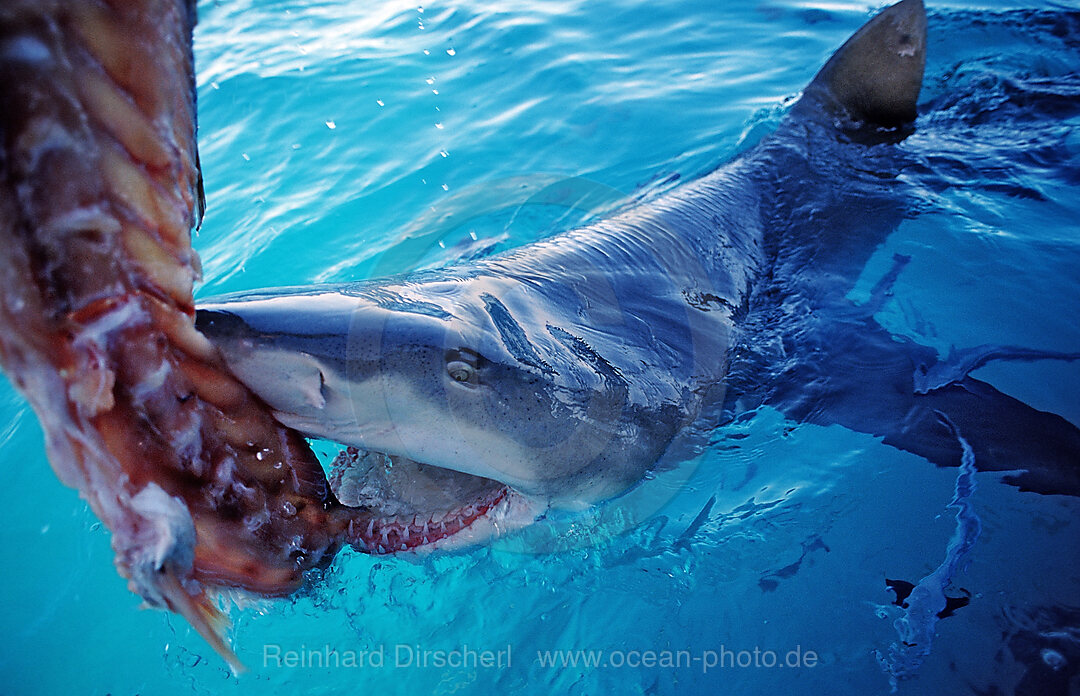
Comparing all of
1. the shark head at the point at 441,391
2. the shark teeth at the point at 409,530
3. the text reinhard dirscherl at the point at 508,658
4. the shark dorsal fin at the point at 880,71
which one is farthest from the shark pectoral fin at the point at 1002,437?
the shark dorsal fin at the point at 880,71

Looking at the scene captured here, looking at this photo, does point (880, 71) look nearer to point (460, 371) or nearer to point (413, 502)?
point (460, 371)

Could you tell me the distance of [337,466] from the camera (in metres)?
1.87

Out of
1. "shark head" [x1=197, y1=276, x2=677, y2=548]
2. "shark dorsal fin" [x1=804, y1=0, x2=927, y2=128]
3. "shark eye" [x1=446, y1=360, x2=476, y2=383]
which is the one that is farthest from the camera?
"shark dorsal fin" [x1=804, y1=0, x2=927, y2=128]

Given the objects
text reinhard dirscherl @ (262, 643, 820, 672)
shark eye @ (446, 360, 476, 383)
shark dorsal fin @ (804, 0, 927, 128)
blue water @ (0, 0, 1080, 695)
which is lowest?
text reinhard dirscherl @ (262, 643, 820, 672)

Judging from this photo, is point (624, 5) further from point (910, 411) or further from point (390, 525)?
point (390, 525)

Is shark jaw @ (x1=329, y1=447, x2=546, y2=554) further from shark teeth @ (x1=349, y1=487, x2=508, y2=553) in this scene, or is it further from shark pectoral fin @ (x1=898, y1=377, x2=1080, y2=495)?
shark pectoral fin @ (x1=898, y1=377, x2=1080, y2=495)

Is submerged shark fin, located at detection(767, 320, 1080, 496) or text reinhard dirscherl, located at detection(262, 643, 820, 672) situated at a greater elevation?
submerged shark fin, located at detection(767, 320, 1080, 496)

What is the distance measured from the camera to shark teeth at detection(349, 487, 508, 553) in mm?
1768

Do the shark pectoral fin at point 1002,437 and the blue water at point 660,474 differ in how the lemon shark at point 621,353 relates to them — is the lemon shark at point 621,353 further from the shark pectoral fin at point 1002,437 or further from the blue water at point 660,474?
the blue water at point 660,474

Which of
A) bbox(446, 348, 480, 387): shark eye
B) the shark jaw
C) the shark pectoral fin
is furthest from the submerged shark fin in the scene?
bbox(446, 348, 480, 387): shark eye

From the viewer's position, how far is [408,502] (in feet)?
6.04

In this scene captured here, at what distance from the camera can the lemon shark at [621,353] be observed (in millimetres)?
1558

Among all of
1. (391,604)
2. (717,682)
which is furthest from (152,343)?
(717,682)

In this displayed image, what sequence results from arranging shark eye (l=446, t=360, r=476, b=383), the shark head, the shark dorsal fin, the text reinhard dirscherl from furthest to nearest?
the shark dorsal fin, the text reinhard dirscherl, shark eye (l=446, t=360, r=476, b=383), the shark head
